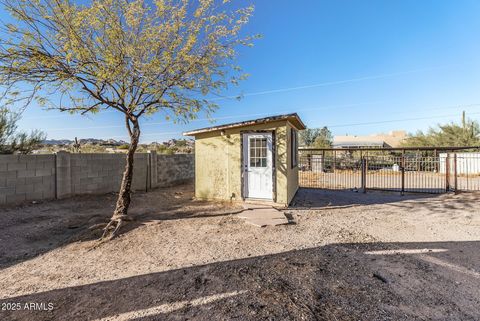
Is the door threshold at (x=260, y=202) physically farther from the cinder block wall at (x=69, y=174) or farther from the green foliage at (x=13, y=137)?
the green foliage at (x=13, y=137)

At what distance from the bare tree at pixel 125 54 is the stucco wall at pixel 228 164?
1.81 metres

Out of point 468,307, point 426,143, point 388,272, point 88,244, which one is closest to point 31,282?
point 88,244

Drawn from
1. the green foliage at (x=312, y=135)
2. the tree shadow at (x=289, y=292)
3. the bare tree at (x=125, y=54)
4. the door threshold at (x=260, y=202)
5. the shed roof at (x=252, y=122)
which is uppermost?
the green foliage at (x=312, y=135)

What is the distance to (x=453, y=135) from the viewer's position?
22.6 metres

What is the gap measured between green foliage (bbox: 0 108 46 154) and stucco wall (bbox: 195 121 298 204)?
622cm

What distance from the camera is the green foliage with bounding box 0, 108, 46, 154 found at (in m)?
7.85

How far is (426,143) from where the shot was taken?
2391 cm

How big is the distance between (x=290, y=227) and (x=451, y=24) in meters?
12.4

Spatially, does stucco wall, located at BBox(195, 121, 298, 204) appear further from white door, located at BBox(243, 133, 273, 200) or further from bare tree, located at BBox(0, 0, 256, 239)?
bare tree, located at BBox(0, 0, 256, 239)

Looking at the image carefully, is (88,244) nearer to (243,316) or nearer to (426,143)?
(243,316)

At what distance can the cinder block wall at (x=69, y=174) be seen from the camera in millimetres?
6762

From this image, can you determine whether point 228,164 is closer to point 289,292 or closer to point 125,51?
point 125,51

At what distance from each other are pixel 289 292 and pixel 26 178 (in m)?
8.30

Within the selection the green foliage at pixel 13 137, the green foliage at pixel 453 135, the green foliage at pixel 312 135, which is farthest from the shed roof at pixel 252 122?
the green foliage at pixel 312 135
